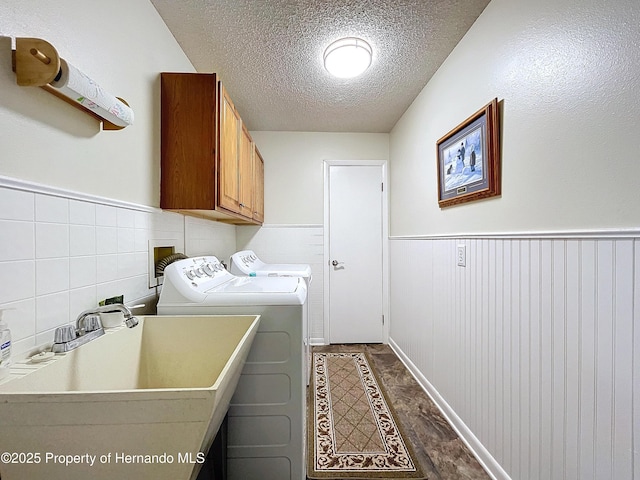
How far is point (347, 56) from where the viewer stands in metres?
1.83

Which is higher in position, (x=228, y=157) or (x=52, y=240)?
(x=228, y=157)

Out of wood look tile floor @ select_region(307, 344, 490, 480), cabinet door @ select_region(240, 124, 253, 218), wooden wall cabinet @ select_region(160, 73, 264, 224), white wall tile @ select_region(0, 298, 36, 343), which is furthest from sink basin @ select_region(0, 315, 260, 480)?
cabinet door @ select_region(240, 124, 253, 218)

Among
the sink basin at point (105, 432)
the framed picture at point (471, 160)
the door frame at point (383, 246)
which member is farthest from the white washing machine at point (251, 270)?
the sink basin at point (105, 432)

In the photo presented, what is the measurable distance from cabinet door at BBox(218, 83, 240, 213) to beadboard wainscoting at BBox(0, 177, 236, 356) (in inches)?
15.5

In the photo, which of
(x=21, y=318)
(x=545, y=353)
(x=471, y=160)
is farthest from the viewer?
(x=471, y=160)

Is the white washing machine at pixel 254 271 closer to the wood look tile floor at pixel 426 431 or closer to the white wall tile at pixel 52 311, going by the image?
the wood look tile floor at pixel 426 431

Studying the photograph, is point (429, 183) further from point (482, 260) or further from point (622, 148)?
point (622, 148)

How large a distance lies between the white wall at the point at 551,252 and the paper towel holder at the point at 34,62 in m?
1.60

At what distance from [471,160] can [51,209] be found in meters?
1.87

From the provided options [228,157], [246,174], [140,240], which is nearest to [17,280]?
[140,240]

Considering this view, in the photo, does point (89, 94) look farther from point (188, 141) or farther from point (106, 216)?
point (188, 141)

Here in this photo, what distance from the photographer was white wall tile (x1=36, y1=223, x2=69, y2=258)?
2.92ft

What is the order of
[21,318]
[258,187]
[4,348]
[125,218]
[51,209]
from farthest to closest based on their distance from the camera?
1. [258,187]
2. [125,218]
3. [51,209]
4. [21,318]
5. [4,348]

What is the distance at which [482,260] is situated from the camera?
5.22 ft
